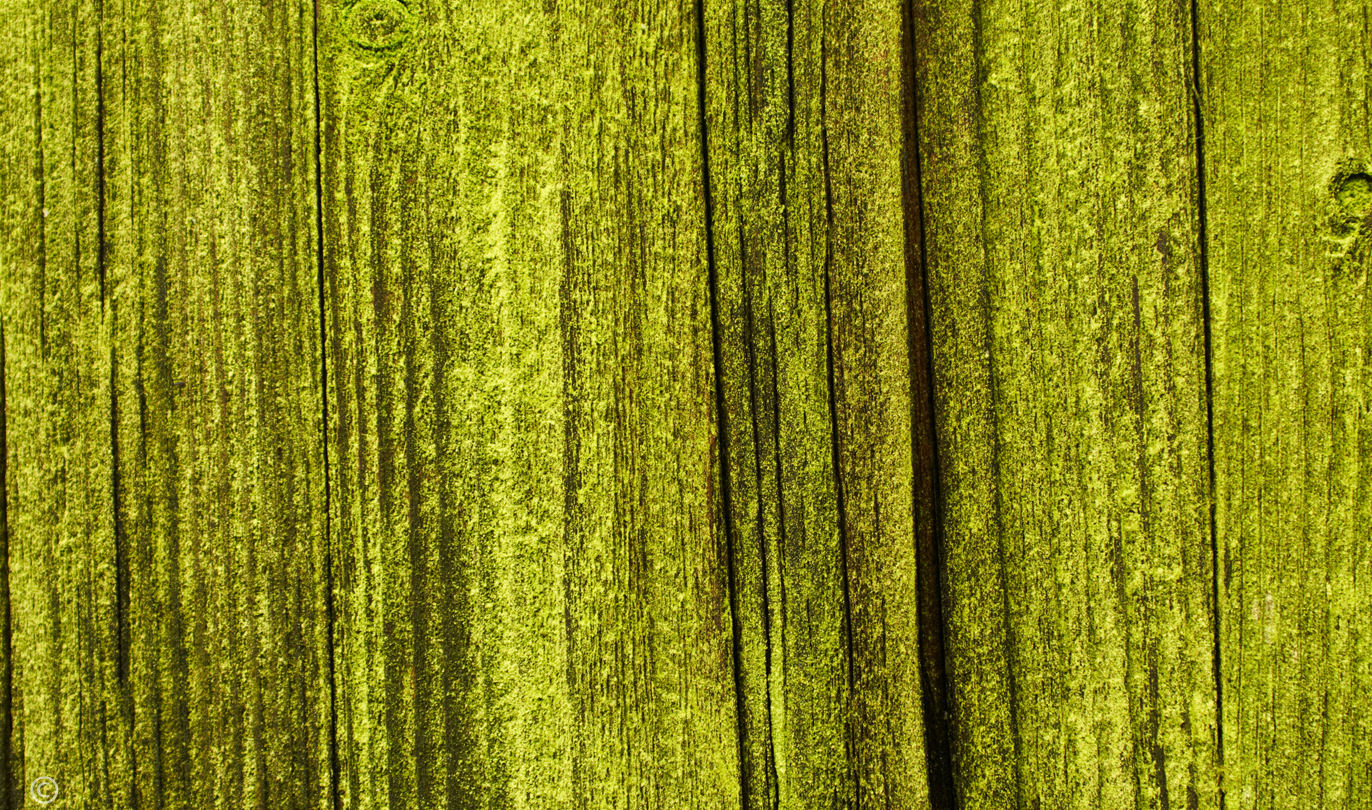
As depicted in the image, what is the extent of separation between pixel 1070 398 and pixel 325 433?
1.02 m

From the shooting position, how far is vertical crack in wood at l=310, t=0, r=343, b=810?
Answer: 950 mm

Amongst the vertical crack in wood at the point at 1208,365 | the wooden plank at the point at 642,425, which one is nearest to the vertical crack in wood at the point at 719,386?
the wooden plank at the point at 642,425

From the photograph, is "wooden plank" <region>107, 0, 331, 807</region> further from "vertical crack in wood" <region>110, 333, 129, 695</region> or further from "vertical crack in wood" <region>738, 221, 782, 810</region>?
"vertical crack in wood" <region>738, 221, 782, 810</region>

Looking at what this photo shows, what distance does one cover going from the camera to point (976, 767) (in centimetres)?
102

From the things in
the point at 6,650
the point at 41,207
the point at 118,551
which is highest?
the point at 41,207

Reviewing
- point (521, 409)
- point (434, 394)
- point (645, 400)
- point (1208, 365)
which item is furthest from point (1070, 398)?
point (434, 394)

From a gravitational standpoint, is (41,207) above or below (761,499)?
above

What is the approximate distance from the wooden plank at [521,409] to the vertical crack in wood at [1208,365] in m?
0.67

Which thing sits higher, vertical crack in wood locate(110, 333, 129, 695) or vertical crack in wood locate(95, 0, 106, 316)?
vertical crack in wood locate(95, 0, 106, 316)

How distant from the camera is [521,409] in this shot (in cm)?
96

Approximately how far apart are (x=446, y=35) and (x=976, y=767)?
127 centimetres

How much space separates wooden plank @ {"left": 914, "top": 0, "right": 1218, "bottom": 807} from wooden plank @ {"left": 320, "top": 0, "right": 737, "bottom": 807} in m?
0.36

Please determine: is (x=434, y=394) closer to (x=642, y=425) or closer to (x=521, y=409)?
(x=521, y=409)

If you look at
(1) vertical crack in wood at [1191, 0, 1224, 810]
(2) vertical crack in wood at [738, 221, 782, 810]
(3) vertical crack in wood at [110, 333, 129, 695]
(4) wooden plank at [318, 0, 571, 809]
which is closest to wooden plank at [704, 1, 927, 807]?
(2) vertical crack in wood at [738, 221, 782, 810]
